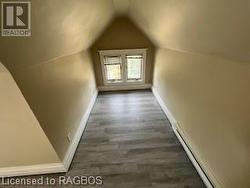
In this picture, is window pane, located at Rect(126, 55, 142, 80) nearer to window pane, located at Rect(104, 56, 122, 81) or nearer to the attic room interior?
window pane, located at Rect(104, 56, 122, 81)

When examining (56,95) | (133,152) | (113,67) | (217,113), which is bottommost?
(133,152)

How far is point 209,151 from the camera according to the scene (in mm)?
2256

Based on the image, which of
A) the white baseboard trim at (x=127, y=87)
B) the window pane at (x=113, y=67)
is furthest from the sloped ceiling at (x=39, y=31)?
the white baseboard trim at (x=127, y=87)

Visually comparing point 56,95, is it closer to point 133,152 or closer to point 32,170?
point 32,170

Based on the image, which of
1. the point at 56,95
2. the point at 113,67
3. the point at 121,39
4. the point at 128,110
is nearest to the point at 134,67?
the point at 113,67

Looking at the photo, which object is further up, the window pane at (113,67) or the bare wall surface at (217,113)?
the window pane at (113,67)

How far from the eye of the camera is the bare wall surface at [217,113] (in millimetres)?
1613

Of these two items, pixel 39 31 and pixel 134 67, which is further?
pixel 134 67

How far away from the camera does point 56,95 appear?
2609 millimetres

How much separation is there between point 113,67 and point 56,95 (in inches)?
124
